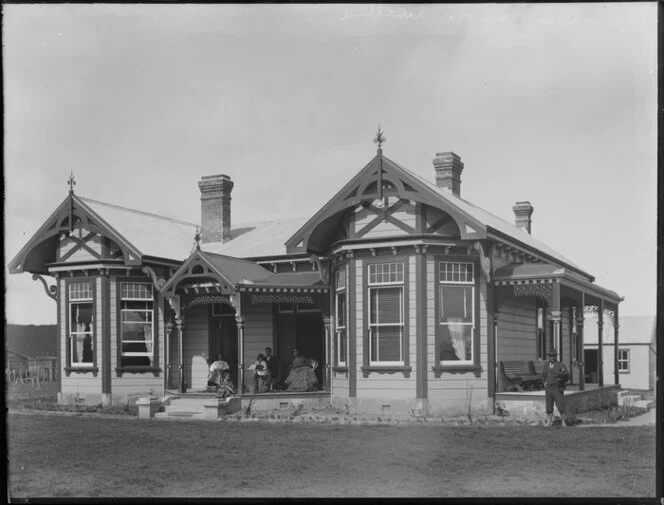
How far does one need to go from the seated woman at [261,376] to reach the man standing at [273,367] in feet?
0.55

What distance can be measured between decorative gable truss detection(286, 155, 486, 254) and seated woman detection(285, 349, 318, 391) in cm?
341

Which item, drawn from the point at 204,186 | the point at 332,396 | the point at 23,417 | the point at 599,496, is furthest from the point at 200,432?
the point at 204,186

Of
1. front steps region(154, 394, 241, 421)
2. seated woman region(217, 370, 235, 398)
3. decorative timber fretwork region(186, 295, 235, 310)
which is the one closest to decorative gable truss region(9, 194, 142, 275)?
decorative timber fretwork region(186, 295, 235, 310)

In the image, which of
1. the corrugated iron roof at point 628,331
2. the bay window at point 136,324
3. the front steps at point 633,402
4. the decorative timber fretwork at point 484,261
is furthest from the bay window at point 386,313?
the corrugated iron roof at point 628,331

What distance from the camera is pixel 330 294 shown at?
21.5m

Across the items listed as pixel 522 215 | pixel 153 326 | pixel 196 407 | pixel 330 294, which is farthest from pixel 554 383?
pixel 522 215

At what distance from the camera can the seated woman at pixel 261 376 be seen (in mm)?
21719

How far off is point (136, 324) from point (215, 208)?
5510mm

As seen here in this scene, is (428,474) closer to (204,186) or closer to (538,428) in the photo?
(538,428)

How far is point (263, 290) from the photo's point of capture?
21188 mm

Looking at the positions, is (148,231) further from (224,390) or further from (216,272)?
(224,390)

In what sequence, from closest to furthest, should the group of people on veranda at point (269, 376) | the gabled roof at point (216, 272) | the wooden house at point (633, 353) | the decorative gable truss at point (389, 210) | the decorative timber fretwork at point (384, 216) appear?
1. the decorative gable truss at point (389, 210)
2. the decorative timber fretwork at point (384, 216)
3. the gabled roof at point (216, 272)
4. the group of people on veranda at point (269, 376)
5. the wooden house at point (633, 353)

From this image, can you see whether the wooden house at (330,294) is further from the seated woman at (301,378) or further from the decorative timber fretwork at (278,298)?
the seated woman at (301,378)

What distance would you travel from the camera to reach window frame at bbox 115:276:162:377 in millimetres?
23594
